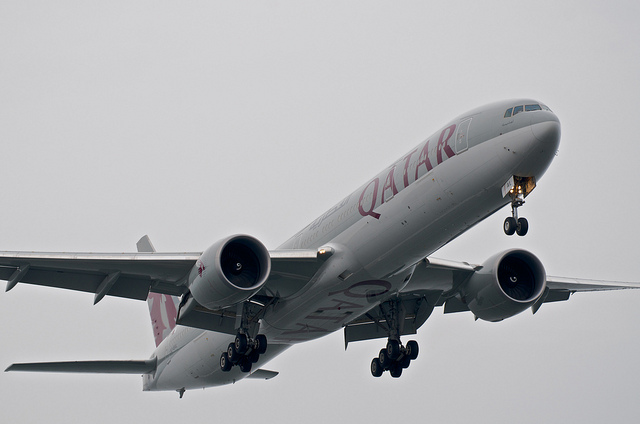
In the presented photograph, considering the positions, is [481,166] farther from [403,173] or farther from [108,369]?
[108,369]

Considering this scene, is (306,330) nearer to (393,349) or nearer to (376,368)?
(393,349)

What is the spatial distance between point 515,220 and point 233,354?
9446 mm

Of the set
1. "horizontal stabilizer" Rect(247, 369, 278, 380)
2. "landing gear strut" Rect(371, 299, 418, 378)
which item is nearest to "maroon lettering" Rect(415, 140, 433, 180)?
"landing gear strut" Rect(371, 299, 418, 378)

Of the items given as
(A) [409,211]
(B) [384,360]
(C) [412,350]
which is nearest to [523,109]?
(A) [409,211]

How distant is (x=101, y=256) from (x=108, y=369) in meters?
7.39

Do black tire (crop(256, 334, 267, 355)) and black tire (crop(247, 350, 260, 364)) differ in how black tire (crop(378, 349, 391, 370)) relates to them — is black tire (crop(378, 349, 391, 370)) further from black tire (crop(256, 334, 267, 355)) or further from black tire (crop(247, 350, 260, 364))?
black tire (crop(247, 350, 260, 364))

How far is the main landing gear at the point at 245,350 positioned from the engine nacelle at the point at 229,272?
8.39 feet

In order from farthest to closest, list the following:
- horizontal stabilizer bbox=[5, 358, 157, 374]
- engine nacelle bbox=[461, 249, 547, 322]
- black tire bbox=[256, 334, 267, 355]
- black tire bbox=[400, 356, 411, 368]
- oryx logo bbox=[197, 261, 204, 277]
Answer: black tire bbox=[400, 356, 411, 368] < horizontal stabilizer bbox=[5, 358, 157, 374] < engine nacelle bbox=[461, 249, 547, 322] < black tire bbox=[256, 334, 267, 355] < oryx logo bbox=[197, 261, 204, 277]

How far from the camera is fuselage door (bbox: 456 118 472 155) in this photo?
20141 millimetres

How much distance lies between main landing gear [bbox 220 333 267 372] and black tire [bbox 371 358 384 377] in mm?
4471

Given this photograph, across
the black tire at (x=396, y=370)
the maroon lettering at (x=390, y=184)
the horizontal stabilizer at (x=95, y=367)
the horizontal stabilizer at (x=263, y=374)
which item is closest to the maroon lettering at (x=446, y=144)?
the maroon lettering at (x=390, y=184)

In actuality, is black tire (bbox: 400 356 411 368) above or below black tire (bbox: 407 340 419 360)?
below

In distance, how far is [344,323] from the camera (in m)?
24.5

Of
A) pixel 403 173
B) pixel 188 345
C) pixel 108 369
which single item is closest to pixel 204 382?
pixel 188 345
